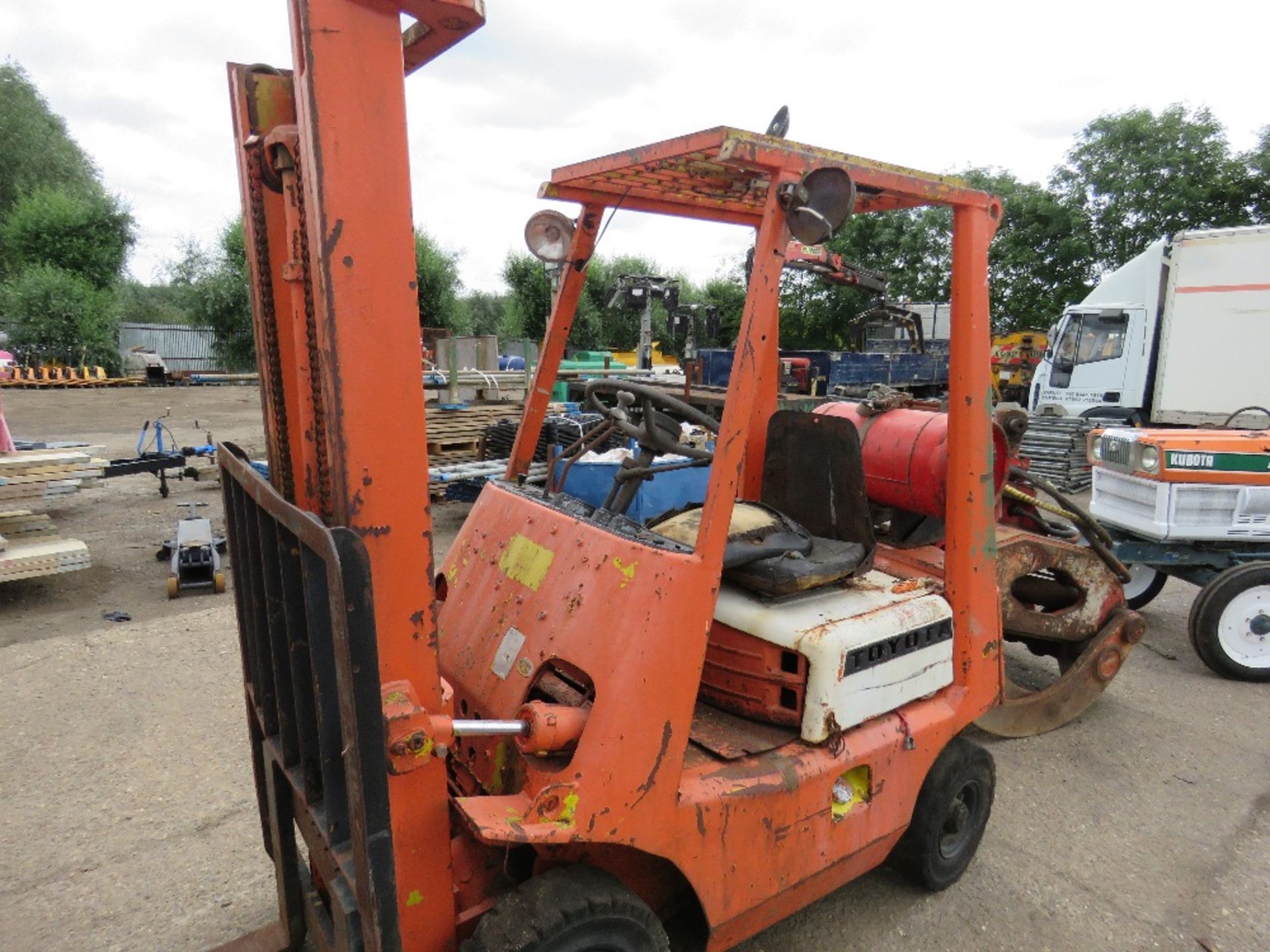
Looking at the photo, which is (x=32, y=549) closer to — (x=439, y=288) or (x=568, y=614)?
(x=568, y=614)

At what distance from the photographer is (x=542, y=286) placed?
3262cm

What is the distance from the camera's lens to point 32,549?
656 cm

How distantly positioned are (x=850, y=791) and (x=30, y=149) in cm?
4397

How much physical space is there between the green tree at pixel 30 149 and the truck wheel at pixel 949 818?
136 ft

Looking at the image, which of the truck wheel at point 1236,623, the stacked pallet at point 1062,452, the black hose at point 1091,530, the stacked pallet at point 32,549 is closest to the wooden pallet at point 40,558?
the stacked pallet at point 32,549

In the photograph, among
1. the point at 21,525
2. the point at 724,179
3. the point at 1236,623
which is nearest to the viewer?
the point at 724,179

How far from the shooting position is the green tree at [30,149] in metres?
33.8

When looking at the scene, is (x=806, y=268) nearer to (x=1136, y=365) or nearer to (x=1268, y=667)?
(x=1268, y=667)

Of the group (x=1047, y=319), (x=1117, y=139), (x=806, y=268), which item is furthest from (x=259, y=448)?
(x=1117, y=139)

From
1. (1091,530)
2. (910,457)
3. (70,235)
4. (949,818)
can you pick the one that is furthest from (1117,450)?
(70,235)

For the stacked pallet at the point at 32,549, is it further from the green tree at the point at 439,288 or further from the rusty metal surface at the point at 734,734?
the green tree at the point at 439,288

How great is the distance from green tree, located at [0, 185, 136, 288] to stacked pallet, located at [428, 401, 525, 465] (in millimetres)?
27597

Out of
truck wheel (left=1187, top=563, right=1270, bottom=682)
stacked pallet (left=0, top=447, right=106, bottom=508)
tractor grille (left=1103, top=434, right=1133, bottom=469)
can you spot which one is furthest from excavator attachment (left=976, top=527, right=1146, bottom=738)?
stacked pallet (left=0, top=447, right=106, bottom=508)

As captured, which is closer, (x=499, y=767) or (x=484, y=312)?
(x=499, y=767)
